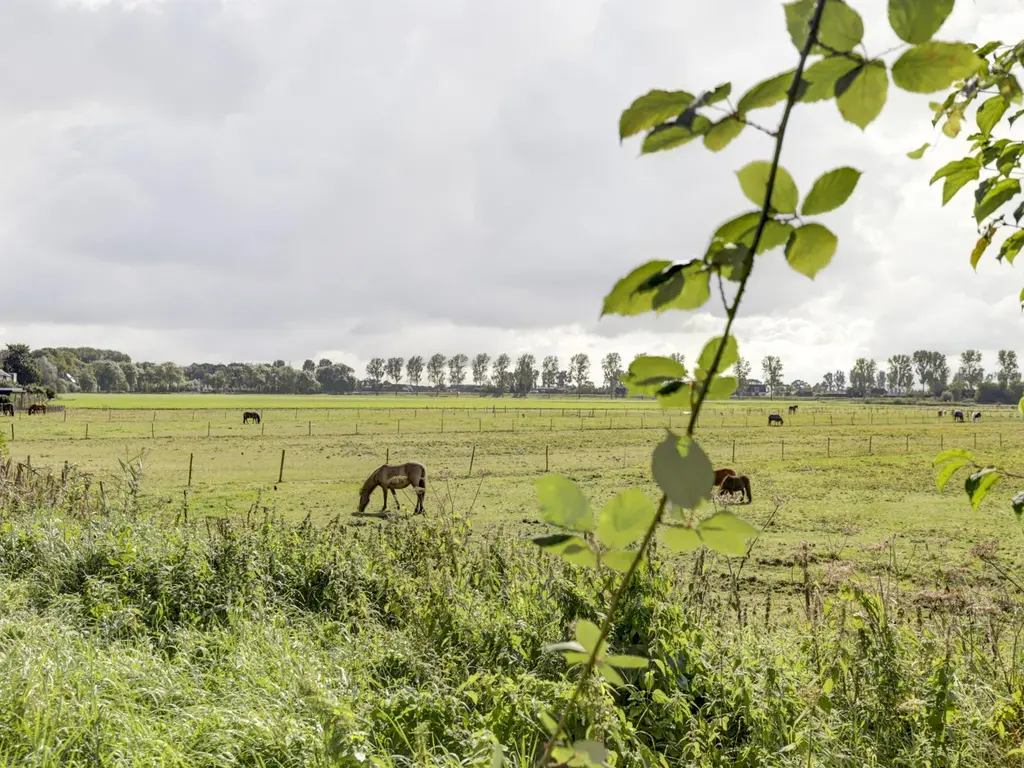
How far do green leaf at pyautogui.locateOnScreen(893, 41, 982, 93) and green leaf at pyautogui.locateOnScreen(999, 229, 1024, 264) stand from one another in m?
1.91

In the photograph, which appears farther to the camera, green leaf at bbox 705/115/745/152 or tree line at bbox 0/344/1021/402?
tree line at bbox 0/344/1021/402

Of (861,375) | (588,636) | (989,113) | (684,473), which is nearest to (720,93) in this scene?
(684,473)

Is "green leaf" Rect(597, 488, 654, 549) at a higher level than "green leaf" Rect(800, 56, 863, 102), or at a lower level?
lower

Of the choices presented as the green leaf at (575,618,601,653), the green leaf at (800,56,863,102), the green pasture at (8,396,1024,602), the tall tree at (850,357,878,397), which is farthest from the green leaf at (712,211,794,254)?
the tall tree at (850,357,878,397)

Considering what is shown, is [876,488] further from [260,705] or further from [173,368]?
[173,368]

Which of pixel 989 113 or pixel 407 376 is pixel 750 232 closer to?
pixel 989 113

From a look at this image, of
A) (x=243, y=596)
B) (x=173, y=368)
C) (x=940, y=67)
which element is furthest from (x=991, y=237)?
(x=173, y=368)

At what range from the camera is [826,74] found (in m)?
0.46

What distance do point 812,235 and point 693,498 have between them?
0.77 feet

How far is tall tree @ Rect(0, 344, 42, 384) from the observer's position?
92.9 meters

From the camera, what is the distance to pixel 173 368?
157500 millimetres

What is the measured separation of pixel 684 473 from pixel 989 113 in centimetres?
214

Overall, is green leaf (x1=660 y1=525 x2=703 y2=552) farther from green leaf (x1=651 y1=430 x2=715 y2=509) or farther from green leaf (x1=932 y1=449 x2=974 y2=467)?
green leaf (x1=932 y1=449 x2=974 y2=467)

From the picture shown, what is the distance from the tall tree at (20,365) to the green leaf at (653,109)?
117 meters
